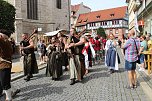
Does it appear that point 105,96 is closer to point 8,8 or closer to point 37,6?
point 8,8

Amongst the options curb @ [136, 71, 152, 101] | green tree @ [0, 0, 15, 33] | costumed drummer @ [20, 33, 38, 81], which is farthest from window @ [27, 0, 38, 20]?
curb @ [136, 71, 152, 101]

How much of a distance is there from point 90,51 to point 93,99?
6.29 metres

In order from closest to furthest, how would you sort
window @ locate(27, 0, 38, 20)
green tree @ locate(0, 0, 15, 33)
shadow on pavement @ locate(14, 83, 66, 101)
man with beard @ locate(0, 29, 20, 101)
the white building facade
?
man with beard @ locate(0, 29, 20, 101) → shadow on pavement @ locate(14, 83, 66, 101) → green tree @ locate(0, 0, 15, 33) → the white building facade → window @ locate(27, 0, 38, 20)

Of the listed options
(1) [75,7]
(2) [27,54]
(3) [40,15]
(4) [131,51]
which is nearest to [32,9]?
(3) [40,15]

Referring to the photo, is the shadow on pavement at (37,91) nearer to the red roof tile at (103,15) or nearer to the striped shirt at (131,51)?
the striped shirt at (131,51)

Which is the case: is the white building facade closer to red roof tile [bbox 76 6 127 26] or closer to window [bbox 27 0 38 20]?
window [bbox 27 0 38 20]

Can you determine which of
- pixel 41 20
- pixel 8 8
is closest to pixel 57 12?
pixel 41 20

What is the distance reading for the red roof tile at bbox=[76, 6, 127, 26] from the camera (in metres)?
82.3

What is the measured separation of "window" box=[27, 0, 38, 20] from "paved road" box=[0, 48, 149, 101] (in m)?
32.5

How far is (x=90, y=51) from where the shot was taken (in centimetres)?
1313

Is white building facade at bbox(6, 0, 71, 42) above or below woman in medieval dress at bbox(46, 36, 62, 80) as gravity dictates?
above

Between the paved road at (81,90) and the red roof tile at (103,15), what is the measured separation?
72.7 metres

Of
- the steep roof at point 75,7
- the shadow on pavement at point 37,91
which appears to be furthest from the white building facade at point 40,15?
the steep roof at point 75,7

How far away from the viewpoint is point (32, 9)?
42.3m
